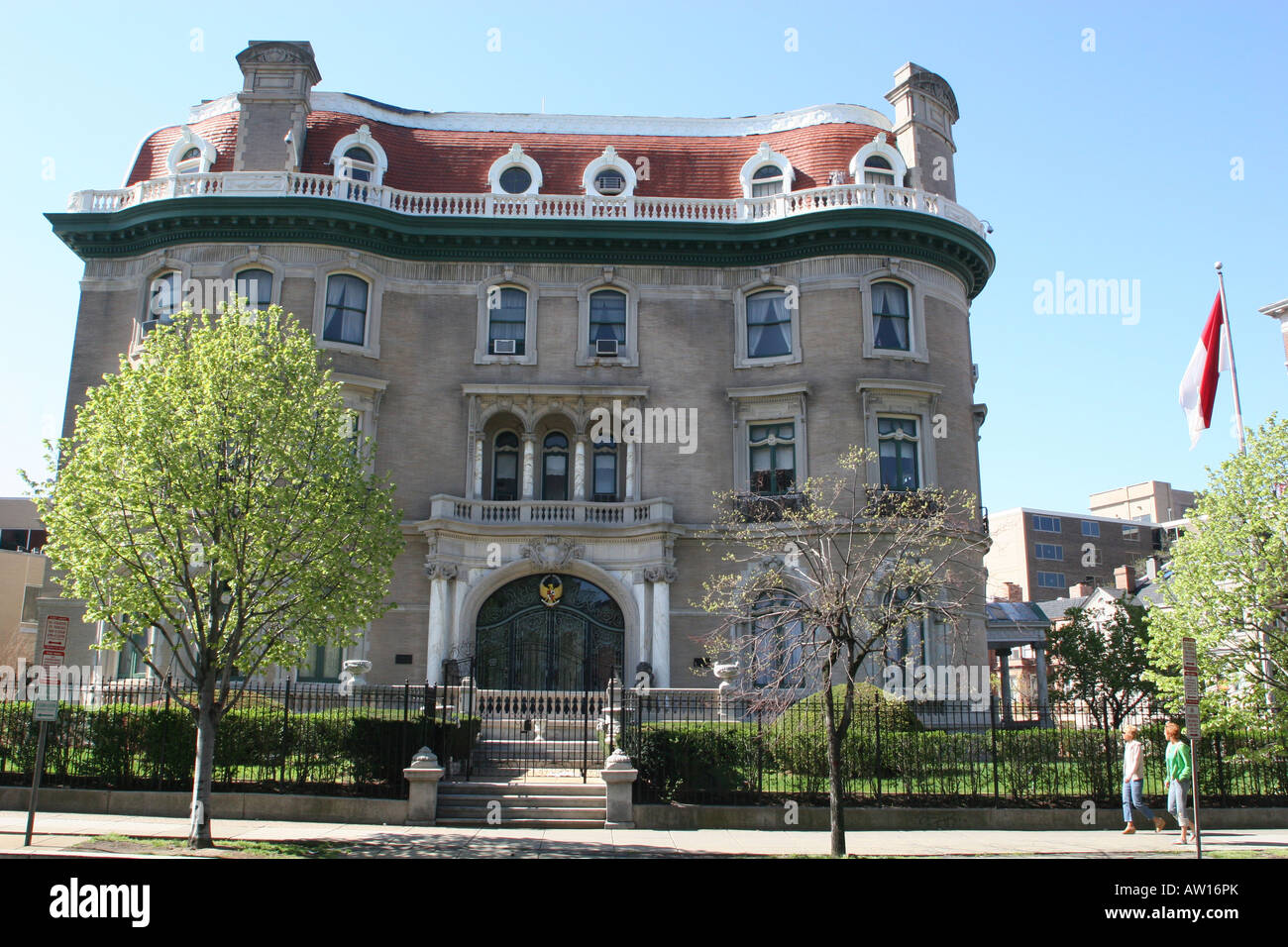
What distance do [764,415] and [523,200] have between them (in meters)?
9.74

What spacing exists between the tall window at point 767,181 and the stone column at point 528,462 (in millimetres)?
10545

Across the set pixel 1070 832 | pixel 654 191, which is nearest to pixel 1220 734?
pixel 1070 832

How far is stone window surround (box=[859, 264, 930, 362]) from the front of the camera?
102ft

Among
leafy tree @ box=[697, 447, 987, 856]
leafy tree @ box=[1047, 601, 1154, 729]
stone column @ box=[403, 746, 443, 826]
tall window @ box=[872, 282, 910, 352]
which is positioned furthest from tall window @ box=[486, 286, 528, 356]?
leafy tree @ box=[1047, 601, 1154, 729]

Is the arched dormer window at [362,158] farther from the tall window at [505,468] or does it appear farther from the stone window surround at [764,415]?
the stone window surround at [764,415]

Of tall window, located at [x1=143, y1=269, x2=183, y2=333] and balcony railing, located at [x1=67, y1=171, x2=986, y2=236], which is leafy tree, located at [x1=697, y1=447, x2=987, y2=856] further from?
tall window, located at [x1=143, y1=269, x2=183, y2=333]

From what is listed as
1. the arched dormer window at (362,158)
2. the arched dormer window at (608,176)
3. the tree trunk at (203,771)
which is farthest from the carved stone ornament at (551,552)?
the tree trunk at (203,771)

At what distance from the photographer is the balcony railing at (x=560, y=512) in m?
29.9

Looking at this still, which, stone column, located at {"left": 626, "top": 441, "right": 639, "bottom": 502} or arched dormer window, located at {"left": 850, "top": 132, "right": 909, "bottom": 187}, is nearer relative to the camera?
stone column, located at {"left": 626, "top": 441, "right": 639, "bottom": 502}

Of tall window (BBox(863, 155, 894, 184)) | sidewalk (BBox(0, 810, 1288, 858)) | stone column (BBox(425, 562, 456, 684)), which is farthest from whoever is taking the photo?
tall window (BBox(863, 155, 894, 184))

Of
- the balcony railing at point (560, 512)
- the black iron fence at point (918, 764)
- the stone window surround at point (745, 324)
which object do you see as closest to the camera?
the black iron fence at point (918, 764)

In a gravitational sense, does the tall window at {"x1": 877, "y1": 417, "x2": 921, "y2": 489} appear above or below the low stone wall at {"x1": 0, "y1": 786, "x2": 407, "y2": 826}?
above

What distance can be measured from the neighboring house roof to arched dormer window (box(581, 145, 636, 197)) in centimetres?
60
